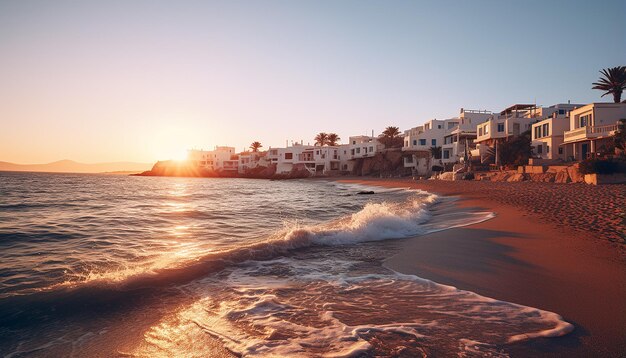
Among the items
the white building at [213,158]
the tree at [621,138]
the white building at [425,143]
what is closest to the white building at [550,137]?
the tree at [621,138]

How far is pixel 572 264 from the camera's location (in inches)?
243

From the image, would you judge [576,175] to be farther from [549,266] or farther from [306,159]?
[306,159]

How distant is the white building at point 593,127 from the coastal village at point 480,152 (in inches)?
2.8

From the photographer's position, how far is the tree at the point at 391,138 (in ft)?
275

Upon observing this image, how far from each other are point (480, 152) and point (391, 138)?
37.2 m

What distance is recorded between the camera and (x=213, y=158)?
13475 centimetres

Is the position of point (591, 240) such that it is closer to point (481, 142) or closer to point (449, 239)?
point (449, 239)

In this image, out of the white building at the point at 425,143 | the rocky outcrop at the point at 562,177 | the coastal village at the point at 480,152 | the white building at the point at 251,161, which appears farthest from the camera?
the white building at the point at 251,161

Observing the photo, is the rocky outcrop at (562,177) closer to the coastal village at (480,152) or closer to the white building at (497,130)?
the coastal village at (480,152)

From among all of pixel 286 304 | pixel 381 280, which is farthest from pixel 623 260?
pixel 286 304

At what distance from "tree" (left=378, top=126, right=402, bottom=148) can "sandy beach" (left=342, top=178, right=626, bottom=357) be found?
7352 cm

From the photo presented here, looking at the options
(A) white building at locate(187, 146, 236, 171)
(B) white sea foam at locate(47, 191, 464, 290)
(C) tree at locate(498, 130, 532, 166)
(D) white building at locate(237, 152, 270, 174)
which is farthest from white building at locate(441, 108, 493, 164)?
(A) white building at locate(187, 146, 236, 171)

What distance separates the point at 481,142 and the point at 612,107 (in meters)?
20.8

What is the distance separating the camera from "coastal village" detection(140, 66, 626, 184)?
30047 mm
